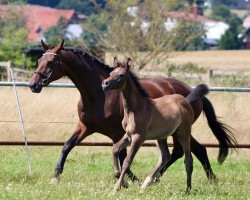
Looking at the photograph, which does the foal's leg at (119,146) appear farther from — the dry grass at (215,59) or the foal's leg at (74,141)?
A: the dry grass at (215,59)

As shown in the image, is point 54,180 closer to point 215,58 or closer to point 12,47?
point 12,47

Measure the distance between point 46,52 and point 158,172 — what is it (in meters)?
2.45

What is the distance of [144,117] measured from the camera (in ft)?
34.5

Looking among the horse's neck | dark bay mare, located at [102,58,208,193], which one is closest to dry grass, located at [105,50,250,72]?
dark bay mare, located at [102,58,208,193]

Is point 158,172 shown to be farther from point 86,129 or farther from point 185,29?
point 185,29

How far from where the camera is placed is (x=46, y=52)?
473 inches

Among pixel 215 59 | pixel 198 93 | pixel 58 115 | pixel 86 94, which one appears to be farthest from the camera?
pixel 215 59

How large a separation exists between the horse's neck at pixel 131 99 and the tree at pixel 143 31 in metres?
23.6

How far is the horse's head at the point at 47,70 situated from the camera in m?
11.7

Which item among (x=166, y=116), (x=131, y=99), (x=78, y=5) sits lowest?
(x=78, y=5)

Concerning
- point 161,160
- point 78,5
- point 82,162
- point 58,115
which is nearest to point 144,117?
point 161,160

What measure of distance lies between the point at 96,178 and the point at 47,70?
161cm

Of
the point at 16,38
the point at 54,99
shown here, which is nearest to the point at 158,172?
the point at 54,99

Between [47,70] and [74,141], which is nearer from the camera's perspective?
[47,70]
